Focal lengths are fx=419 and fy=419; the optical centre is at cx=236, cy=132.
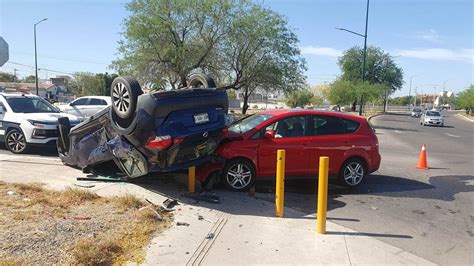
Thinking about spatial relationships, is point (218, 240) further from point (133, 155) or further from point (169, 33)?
point (169, 33)

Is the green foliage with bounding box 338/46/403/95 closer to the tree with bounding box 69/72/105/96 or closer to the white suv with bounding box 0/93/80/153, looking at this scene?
the tree with bounding box 69/72/105/96

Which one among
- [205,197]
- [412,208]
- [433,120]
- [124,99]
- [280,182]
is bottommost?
[433,120]

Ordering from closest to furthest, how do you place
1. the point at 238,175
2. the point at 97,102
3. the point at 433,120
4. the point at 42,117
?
1. the point at 238,175
2. the point at 42,117
3. the point at 97,102
4. the point at 433,120

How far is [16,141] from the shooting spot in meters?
11.2

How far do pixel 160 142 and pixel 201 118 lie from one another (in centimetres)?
82

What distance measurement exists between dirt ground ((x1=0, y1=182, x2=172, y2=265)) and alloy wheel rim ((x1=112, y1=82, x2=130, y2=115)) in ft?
4.58

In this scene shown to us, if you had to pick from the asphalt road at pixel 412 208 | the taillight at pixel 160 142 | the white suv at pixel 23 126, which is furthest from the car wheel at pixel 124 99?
the white suv at pixel 23 126

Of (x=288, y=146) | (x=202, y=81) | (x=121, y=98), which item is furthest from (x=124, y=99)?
(x=288, y=146)

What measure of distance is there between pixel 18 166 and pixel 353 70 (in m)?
71.6

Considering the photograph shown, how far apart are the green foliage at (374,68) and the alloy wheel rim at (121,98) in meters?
71.4

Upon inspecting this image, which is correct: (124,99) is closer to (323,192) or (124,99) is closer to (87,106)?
(323,192)

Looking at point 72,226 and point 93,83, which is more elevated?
point 93,83

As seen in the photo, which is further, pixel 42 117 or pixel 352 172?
pixel 42 117

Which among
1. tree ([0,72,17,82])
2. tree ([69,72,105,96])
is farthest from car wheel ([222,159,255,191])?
tree ([0,72,17,82])
